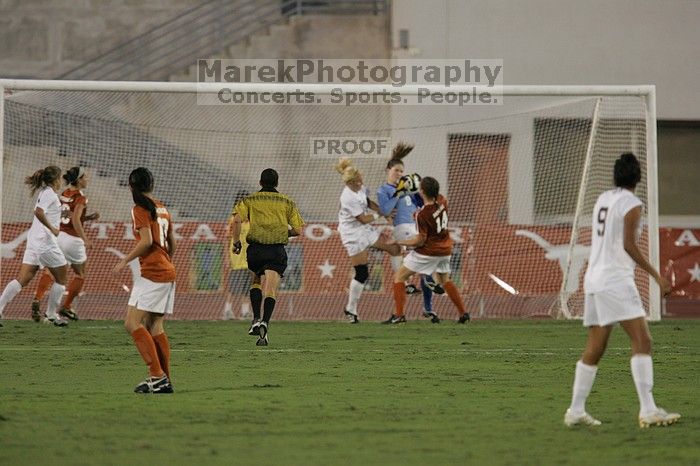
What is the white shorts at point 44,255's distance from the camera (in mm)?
17391

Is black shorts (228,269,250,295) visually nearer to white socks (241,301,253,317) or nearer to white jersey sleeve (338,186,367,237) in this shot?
white socks (241,301,253,317)

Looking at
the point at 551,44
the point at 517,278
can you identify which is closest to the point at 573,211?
the point at 517,278

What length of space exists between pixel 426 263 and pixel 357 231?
1.50m

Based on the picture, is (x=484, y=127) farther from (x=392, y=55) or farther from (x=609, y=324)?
(x=609, y=324)

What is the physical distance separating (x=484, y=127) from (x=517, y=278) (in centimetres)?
422

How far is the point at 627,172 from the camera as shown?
27.2 feet

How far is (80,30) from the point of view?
2734 centimetres

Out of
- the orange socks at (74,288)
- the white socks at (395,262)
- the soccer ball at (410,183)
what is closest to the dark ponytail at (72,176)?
the orange socks at (74,288)

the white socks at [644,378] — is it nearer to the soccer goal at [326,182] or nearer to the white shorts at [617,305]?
A: the white shorts at [617,305]

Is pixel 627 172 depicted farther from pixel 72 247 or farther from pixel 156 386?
→ pixel 72 247

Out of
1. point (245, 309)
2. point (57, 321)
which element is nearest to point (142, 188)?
point (57, 321)

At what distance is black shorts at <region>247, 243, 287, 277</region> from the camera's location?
14531 mm

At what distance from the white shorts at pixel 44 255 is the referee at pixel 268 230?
3886mm

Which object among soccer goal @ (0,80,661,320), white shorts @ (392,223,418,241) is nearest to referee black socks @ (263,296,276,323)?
soccer goal @ (0,80,661,320)
